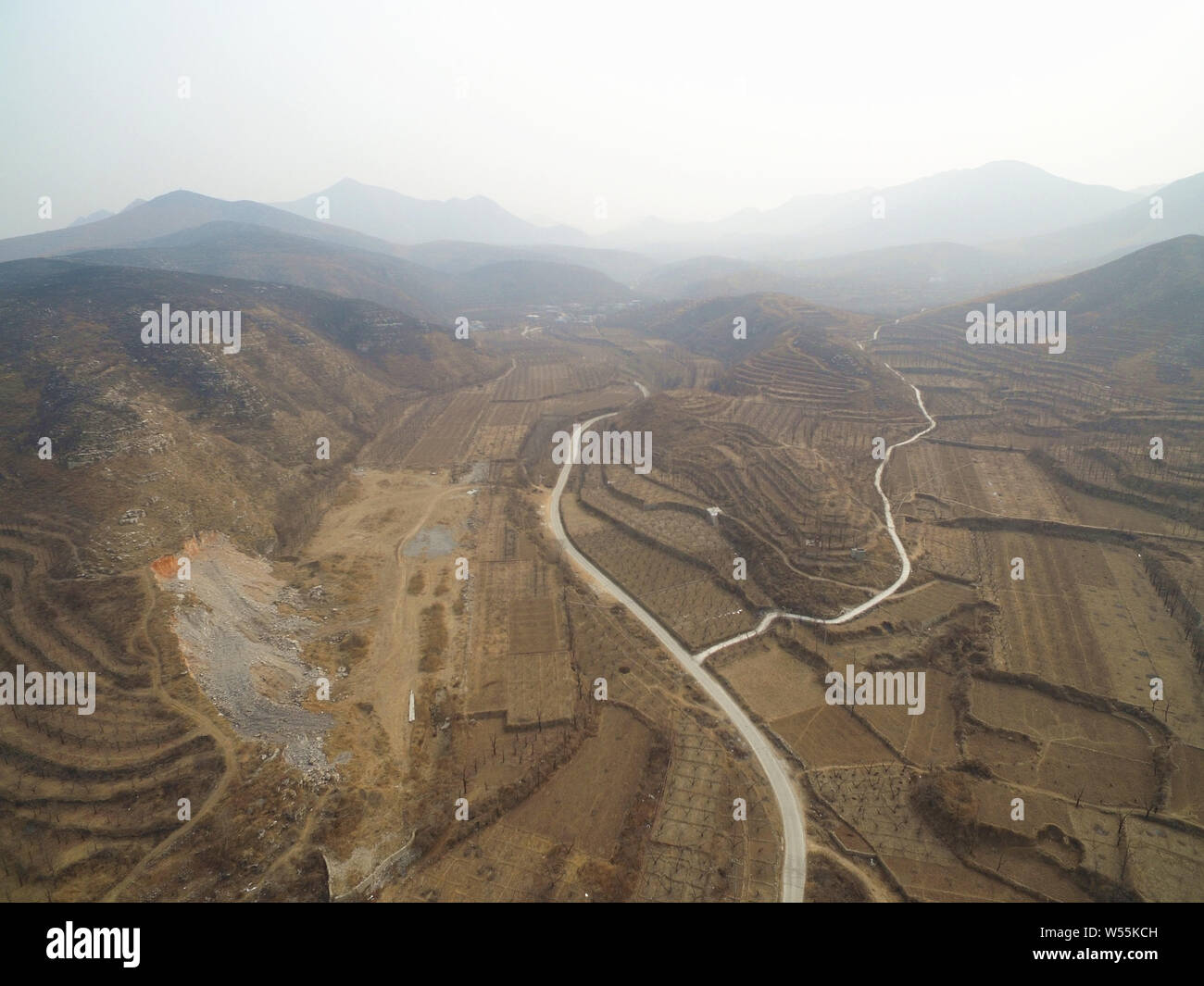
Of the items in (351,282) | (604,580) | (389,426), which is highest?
(351,282)

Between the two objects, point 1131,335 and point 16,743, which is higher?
point 1131,335

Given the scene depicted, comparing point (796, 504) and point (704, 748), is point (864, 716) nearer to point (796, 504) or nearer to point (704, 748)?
point (704, 748)

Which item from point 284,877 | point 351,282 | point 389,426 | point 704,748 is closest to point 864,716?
point 704,748

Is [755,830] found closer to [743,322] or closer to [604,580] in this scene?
[604,580]

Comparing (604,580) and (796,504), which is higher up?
(796,504)

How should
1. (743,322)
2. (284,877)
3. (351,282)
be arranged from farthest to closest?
(351,282)
(743,322)
(284,877)

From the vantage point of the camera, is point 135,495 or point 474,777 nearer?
point 474,777

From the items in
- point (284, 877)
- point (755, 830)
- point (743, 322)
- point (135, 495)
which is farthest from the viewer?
point (743, 322)

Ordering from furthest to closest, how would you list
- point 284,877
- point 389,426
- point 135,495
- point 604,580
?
point 389,426
point 604,580
point 135,495
point 284,877

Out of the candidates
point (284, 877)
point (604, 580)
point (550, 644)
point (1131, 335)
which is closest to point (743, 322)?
point (1131, 335)
